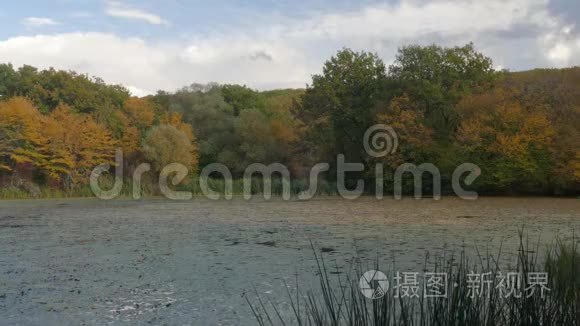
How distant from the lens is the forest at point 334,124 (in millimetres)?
16000

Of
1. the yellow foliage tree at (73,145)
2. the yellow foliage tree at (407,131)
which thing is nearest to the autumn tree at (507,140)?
the yellow foliage tree at (407,131)

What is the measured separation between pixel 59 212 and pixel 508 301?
12156 millimetres

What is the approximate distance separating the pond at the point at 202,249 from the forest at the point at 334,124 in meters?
3.76

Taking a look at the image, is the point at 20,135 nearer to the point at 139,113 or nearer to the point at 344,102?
the point at 139,113

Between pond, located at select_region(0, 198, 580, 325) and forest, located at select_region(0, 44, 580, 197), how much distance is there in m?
3.76

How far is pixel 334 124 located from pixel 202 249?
14523 millimetres

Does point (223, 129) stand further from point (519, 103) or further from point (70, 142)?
point (519, 103)

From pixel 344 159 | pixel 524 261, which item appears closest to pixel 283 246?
pixel 524 261

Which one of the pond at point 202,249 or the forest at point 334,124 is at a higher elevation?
Result: the forest at point 334,124

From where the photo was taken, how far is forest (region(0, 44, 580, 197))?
1600 centimetres

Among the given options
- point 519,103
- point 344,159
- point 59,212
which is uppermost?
point 519,103

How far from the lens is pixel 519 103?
16250 millimetres

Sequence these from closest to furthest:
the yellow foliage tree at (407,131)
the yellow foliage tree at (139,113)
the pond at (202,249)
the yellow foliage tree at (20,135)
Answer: the pond at (202,249), the yellow foliage tree at (407,131), the yellow foliage tree at (20,135), the yellow foliage tree at (139,113)

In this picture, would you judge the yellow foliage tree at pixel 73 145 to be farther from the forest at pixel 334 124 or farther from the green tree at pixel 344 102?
the green tree at pixel 344 102
